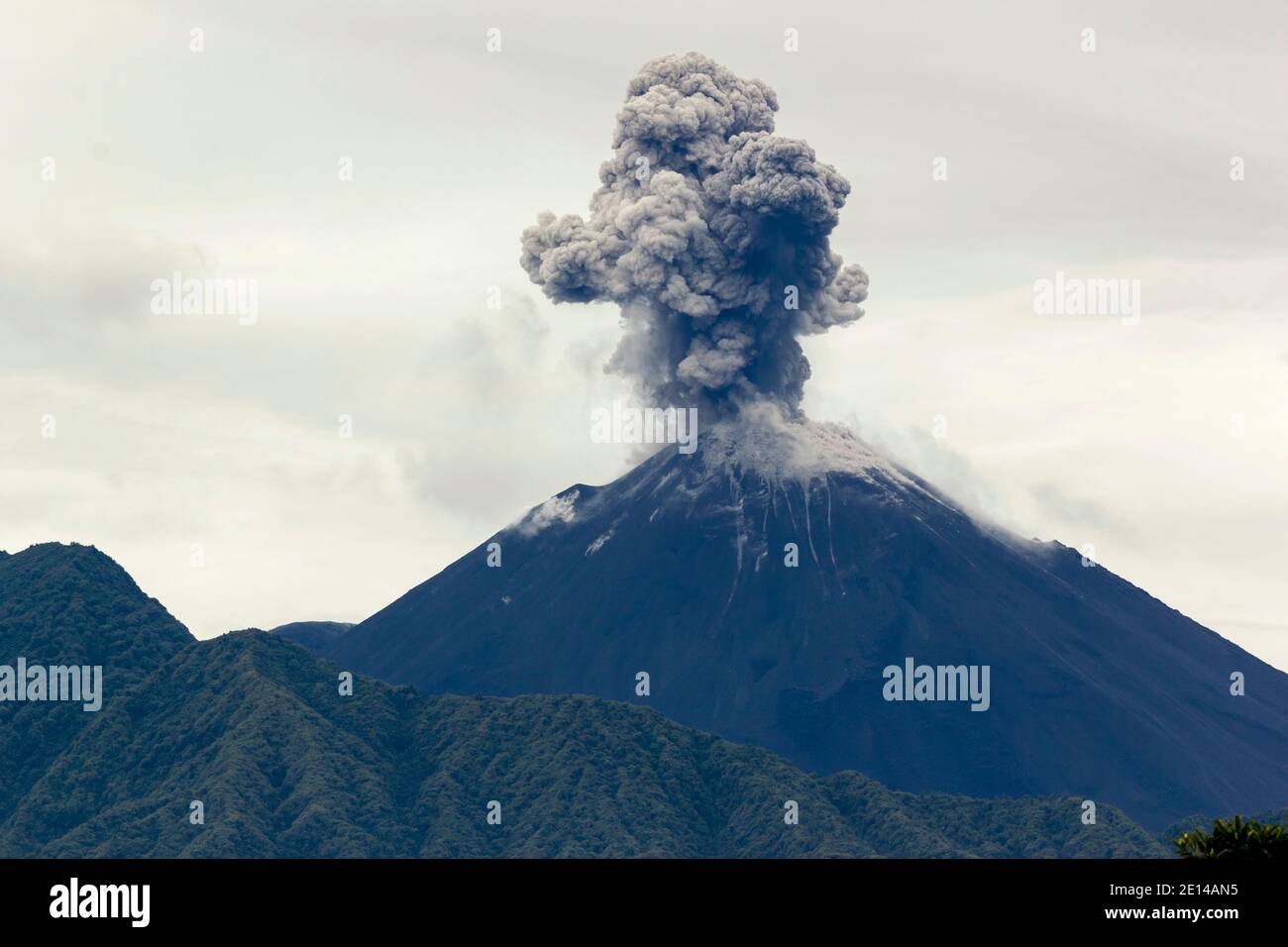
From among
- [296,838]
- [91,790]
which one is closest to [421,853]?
[296,838]
